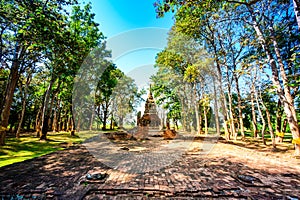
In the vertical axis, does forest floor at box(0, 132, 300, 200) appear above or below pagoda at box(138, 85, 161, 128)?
below

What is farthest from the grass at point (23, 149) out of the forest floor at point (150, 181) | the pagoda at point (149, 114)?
the pagoda at point (149, 114)

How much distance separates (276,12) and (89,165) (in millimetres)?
15187

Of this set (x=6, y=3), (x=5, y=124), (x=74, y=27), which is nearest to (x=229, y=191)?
(x=6, y=3)

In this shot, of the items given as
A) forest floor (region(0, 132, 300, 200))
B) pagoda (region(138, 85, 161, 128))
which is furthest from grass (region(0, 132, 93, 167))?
pagoda (region(138, 85, 161, 128))

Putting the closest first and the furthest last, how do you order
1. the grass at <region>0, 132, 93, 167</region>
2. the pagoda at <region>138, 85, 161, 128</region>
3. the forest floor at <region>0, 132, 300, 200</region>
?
the forest floor at <region>0, 132, 300, 200</region> → the grass at <region>0, 132, 93, 167</region> → the pagoda at <region>138, 85, 161, 128</region>

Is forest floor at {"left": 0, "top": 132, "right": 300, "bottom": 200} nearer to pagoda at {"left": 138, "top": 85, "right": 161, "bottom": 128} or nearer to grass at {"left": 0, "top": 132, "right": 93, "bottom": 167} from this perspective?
grass at {"left": 0, "top": 132, "right": 93, "bottom": 167}

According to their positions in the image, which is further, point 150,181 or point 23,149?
point 23,149

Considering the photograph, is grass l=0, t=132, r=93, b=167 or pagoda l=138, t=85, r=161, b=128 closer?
grass l=0, t=132, r=93, b=167

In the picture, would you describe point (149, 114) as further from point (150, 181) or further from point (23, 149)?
point (150, 181)

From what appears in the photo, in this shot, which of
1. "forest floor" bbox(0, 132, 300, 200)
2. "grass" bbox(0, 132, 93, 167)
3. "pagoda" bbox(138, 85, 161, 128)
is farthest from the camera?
"pagoda" bbox(138, 85, 161, 128)

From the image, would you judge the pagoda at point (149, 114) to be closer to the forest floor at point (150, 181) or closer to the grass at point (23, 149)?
the grass at point (23, 149)

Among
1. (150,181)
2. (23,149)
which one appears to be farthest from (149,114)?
(150,181)

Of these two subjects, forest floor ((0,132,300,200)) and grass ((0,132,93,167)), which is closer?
forest floor ((0,132,300,200))

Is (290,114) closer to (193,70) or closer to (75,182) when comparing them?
(193,70)
